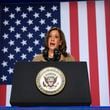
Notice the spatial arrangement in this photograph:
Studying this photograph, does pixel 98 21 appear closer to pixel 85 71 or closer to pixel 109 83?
pixel 109 83

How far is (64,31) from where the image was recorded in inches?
139

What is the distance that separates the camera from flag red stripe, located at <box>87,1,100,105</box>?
3.39m

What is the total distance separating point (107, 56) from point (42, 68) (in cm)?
215

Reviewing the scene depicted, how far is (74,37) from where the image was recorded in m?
3.52

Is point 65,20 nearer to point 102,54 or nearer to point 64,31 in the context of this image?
point 64,31

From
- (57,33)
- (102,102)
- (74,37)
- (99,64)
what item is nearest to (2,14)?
(74,37)

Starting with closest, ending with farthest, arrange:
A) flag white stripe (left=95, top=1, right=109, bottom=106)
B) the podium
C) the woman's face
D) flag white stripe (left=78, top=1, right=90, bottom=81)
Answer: the podium, the woman's face, flag white stripe (left=95, top=1, right=109, bottom=106), flag white stripe (left=78, top=1, right=90, bottom=81)

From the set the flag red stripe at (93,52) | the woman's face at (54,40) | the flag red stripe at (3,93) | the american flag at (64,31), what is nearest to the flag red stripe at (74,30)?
the american flag at (64,31)

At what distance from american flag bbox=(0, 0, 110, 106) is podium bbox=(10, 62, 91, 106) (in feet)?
6.72

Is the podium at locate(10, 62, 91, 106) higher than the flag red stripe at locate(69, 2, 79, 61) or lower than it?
lower

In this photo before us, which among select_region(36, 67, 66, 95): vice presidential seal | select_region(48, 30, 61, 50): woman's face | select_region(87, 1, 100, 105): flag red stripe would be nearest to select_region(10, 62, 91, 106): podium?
select_region(36, 67, 66, 95): vice presidential seal

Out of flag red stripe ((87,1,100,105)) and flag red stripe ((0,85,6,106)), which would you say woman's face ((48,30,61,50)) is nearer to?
flag red stripe ((87,1,100,105))

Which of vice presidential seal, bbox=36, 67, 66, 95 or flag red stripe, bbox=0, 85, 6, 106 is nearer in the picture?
vice presidential seal, bbox=36, 67, 66, 95

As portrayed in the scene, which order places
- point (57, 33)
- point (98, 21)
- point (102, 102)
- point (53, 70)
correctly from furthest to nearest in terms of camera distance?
point (98, 21) < point (102, 102) < point (57, 33) < point (53, 70)
